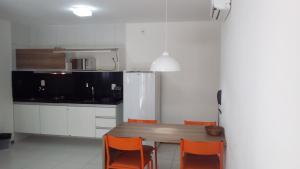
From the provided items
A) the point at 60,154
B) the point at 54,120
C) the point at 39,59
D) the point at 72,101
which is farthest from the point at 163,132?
the point at 39,59

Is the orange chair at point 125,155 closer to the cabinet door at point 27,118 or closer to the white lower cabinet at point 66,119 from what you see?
the white lower cabinet at point 66,119

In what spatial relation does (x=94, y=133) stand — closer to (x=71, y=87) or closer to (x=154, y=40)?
Answer: (x=71, y=87)

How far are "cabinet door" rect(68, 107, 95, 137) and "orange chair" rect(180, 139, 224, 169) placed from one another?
8.85 feet

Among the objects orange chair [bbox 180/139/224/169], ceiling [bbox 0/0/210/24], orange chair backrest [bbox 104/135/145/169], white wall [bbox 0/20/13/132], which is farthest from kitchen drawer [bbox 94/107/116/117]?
orange chair [bbox 180/139/224/169]

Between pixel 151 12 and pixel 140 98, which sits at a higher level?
pixel 151 12

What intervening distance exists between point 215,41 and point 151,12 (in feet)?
5.09

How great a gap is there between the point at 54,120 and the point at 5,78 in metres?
1.30

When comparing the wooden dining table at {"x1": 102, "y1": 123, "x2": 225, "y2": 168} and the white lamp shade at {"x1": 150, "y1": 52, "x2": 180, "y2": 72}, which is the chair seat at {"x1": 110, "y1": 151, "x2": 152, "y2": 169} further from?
the white lamp shade at {"x1": 150, "y1": 52, "x2": 180, "y2": 72}

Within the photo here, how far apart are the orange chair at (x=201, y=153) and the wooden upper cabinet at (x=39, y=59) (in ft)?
12.2

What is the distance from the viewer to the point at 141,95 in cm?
489

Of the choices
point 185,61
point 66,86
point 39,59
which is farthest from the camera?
point 66,86

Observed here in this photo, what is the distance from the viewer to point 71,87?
5922 mm

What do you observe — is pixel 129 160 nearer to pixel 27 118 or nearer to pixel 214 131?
pixel 214 131

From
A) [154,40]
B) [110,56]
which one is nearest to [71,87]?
[110,56]
